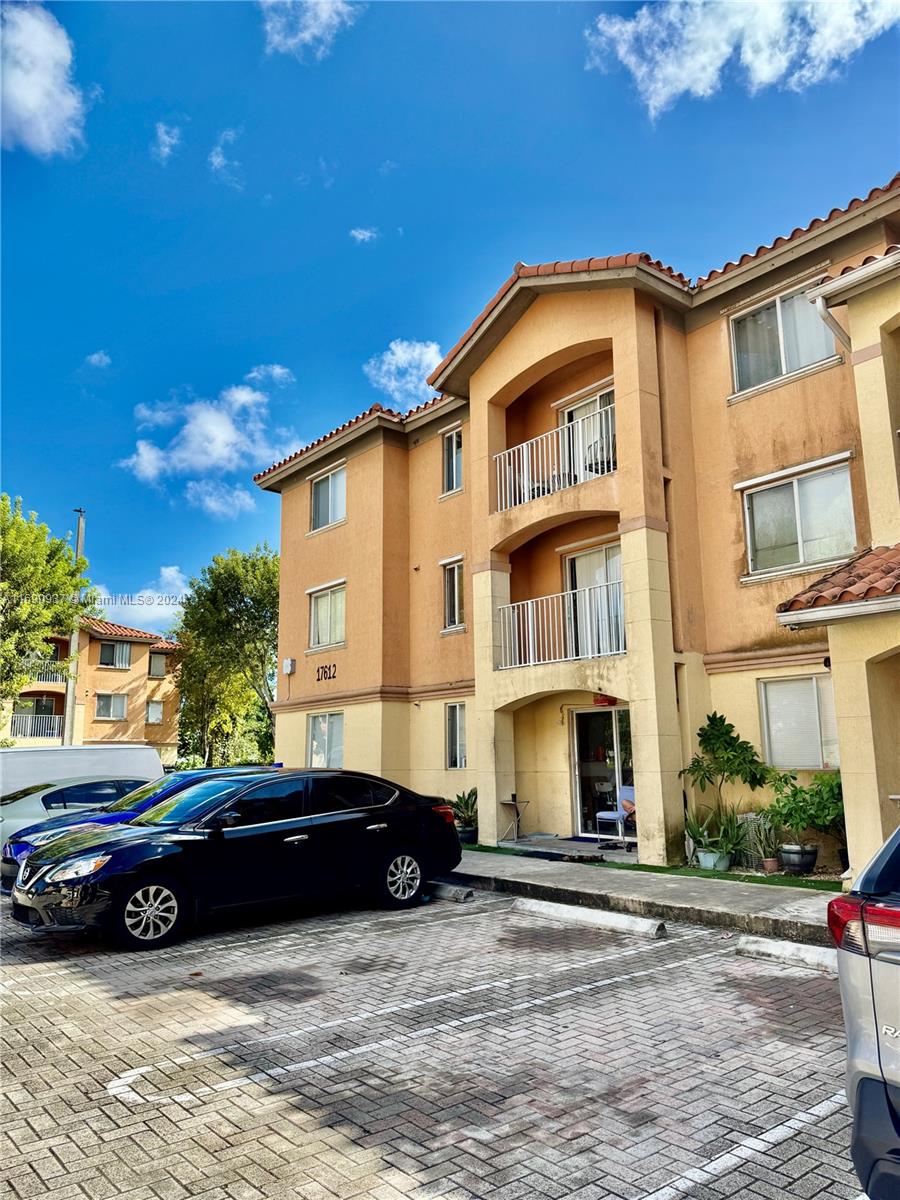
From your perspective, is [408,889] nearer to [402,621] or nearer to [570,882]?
[570,882]

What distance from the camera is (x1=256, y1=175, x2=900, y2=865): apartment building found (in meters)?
11.0

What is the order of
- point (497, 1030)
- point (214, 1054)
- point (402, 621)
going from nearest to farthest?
point (214, 1054) → point (497, 1030) → point (402, 621)

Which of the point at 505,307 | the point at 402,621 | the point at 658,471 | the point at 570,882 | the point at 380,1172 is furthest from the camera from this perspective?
the point at 402,621

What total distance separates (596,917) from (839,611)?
169 inches

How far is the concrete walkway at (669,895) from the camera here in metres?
8.41

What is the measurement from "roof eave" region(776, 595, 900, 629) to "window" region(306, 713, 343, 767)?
12689 mm

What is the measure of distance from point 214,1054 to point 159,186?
59.3 feet

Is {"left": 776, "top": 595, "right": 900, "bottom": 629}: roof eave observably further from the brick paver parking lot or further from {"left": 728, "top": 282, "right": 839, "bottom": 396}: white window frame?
{"left": 728, "top": 282, "right": 839, "bottom": 396}: white window frame

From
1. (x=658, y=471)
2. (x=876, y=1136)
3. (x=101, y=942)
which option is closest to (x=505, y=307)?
(x=658, y=471)

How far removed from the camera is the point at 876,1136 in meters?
2.66

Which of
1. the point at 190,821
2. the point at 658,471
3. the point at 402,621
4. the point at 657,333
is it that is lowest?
the point at 190,821

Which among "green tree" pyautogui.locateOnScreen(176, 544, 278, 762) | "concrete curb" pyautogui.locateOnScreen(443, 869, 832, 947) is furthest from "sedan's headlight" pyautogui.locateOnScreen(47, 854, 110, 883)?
"green tree" pyautogui.locateOnScreen(176, 544, 278, 762)

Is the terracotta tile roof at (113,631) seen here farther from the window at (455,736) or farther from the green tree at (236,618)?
the window at (455,736)

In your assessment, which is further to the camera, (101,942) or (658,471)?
(658,471)
